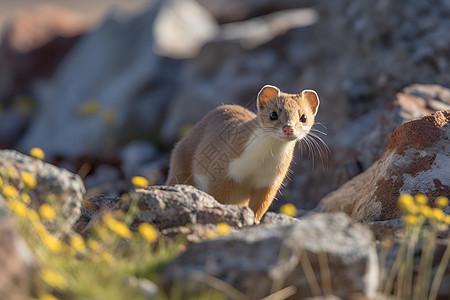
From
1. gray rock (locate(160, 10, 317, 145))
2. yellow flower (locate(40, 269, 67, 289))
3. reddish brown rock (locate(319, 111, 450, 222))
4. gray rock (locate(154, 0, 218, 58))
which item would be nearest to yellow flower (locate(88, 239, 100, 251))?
yellow flower (locate(40, 269, 67, 289))

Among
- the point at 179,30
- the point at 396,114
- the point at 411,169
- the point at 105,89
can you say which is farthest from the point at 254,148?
the point at 179,30

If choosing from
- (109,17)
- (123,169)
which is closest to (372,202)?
(123,169)

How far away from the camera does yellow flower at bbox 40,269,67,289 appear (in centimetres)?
291

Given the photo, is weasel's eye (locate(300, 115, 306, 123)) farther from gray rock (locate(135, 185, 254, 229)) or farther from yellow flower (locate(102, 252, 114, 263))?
yellow flower (locate(102, 252, 114, 263))

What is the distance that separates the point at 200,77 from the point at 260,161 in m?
7.01

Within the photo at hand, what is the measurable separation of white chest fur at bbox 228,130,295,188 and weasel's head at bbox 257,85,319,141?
0.60 feet

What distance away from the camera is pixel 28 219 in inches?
135

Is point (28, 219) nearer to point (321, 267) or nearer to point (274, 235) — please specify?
point (274, 235)

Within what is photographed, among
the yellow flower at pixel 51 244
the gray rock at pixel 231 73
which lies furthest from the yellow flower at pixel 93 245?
the gray rock at pixel 231 73

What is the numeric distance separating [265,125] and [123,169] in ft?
17.8

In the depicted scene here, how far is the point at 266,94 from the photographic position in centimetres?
586

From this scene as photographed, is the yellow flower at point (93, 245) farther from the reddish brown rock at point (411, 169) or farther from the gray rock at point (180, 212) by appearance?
the reddish brown rock at point (411, 169)

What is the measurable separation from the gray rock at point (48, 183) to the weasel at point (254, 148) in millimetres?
2275

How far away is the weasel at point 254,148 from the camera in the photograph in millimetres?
5664
